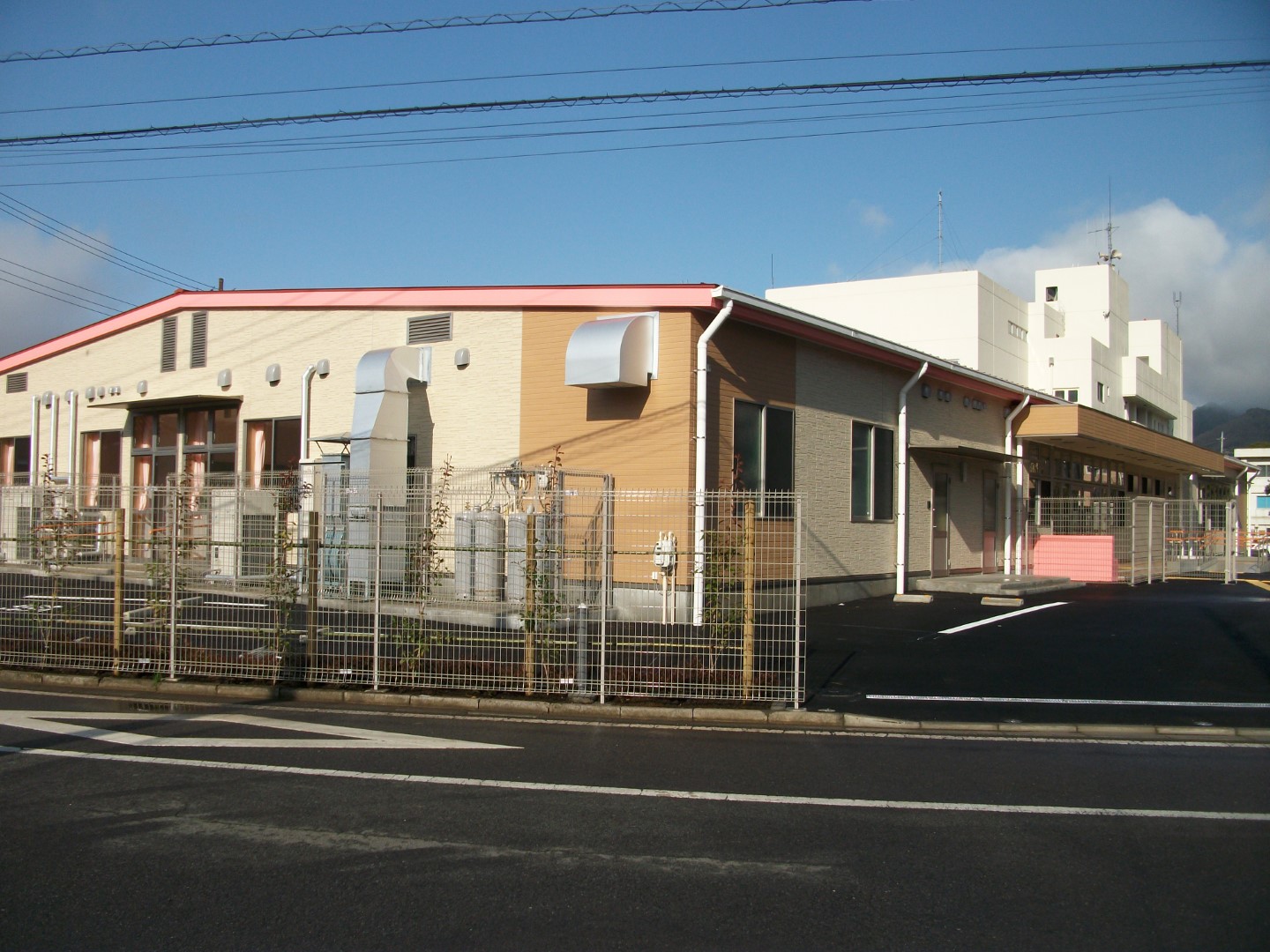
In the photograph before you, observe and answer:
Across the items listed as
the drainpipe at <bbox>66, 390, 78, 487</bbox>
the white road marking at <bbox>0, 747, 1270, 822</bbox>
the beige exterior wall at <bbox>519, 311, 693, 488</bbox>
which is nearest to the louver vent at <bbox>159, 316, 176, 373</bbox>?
the drainpipe at <bbox>66, 390, 78, 487</bbox>

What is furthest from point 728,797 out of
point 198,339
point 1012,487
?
point 1012,487

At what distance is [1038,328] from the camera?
4481 centimetres

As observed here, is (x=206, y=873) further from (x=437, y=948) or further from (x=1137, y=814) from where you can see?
(x=1137, y=814)

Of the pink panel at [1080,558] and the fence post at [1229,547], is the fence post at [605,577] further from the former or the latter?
the fence post at [1229,547]

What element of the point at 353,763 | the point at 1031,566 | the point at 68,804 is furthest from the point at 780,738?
the point at 1031,566

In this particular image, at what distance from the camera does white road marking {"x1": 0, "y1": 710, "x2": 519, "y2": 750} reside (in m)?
7.96

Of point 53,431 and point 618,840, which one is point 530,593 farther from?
point 53,431

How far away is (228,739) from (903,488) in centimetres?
1408

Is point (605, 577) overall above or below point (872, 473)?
below

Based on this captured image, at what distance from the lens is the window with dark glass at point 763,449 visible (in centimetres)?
1545

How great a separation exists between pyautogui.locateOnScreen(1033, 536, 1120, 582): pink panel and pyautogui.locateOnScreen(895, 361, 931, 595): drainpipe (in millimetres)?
6943

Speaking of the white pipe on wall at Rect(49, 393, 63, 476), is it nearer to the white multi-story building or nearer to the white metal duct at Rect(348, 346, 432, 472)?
the white metal duct at Rect(348, 346, 432, 472)

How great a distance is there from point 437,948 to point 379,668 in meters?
6.26

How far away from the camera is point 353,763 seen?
291 inches
